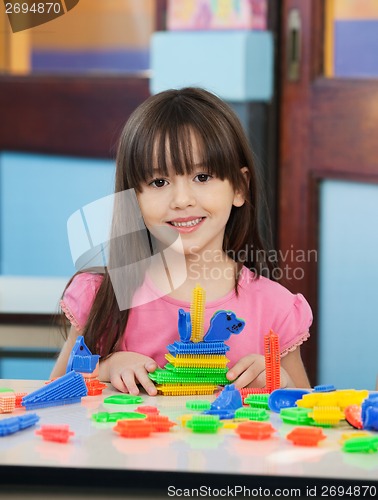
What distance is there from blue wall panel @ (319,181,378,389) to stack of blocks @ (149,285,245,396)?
1.32 m

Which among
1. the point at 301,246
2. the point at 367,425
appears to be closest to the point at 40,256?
the point at 301,246

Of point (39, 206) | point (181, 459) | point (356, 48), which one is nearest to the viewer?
point (181, 459)

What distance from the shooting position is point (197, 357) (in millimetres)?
1229

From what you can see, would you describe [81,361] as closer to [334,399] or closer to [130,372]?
[130,372]

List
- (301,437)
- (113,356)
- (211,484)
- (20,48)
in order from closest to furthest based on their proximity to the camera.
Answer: (211,484) < (301,437) < (113,356) < (20,48)

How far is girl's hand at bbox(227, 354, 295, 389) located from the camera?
4.16 feet

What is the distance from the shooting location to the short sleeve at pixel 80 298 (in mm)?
1494

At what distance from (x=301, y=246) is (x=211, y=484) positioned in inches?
72.7

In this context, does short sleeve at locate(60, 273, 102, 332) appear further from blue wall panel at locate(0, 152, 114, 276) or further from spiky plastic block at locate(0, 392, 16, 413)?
blue wall panel at locate(0, 152, 114, 276)

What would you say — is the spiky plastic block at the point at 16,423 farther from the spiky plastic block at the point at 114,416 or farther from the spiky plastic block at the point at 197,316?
the spiky plastic block at the point at 197,316

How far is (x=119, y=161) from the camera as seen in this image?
4.85ft

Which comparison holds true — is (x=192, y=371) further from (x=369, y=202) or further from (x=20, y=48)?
(x=20, y=48)

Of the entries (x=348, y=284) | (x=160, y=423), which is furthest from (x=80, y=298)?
(x=348, y=284)

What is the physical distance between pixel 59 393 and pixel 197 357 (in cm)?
19
